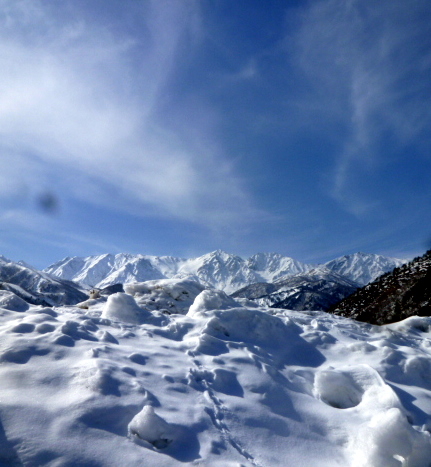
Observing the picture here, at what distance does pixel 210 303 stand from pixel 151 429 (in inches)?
271

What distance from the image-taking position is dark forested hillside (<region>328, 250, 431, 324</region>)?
→ 2662 cm

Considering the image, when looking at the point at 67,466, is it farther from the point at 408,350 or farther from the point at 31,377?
the point at 408,350

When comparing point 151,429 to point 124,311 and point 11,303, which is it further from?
point 11,303

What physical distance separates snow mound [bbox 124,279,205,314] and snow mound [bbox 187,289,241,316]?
187 cm

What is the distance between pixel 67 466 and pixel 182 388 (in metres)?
2.70

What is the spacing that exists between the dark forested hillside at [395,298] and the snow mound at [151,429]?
24098mm

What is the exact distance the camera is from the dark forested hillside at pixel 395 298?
87.4 ft

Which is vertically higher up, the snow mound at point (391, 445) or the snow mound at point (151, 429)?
the snow mound at point (151, 429)

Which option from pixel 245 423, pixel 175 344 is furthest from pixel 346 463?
pixel 175 344

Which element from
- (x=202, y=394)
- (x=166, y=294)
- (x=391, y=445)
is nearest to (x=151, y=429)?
(x=202, y=394)

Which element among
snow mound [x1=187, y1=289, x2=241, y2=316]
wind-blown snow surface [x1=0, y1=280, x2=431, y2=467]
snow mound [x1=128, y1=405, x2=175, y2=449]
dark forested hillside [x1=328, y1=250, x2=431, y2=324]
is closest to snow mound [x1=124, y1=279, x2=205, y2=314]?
snow mound [x1=187, y1=289, x2=241, y2=316]

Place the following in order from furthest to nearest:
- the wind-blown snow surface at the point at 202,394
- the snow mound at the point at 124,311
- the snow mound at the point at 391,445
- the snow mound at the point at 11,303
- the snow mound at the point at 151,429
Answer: the snow mound at the point at 124,311 → the snow mound at the point at 11,303 → the snow mound at the point at 391,445 → the snow mound at the point at 151,429 → the wind-blown snow surface at the point at 202,394

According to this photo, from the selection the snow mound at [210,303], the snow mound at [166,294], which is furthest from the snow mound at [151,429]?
the snow mound at [166,294]

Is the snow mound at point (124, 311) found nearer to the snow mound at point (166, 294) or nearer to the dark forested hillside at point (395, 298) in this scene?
the snow mound at point (166, 294)
